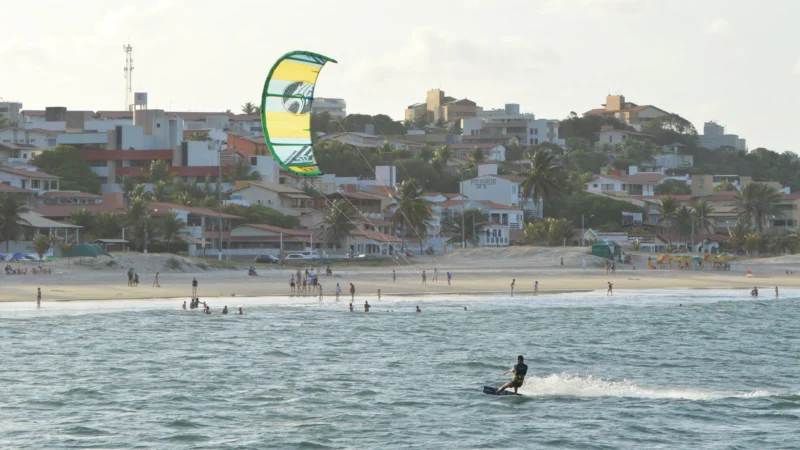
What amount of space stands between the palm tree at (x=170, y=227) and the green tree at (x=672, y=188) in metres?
57.1

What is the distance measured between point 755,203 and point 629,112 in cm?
8468

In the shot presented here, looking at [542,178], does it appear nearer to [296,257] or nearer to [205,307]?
[296,257]

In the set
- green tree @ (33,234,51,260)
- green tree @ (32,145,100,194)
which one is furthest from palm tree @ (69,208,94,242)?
green tree @ (32,145,100,194)

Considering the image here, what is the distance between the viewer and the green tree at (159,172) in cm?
8806

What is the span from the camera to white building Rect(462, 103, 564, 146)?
144 meters

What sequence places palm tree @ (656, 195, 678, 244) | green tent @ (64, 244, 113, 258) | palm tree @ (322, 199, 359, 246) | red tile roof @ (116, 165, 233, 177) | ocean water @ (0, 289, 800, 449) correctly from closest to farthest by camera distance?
ocean water @ (0, 289, 800, 449), green tent @ (64, 244, 113, 258), palm tree @ (322, 199, 359, 246), palm tree @ (656, 195, 678, 244), red tile roof @ (116, 165, 233, 177)

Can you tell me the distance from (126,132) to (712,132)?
97.9m

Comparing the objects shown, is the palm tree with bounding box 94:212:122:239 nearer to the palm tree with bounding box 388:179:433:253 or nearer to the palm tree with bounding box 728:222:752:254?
the palm tree with bounding box 388:179:433:253

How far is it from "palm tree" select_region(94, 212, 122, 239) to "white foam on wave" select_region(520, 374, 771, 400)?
42980mm

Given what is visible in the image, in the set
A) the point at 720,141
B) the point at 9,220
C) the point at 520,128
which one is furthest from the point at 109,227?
the point at 720,141

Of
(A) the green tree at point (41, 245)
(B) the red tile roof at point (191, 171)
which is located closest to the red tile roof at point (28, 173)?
(B) the red tile roof at point (191, 171)

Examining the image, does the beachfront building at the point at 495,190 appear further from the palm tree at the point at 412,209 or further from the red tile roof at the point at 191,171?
the red tile roof at the point at 191,171

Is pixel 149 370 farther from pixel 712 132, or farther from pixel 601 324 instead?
pixel 712 132

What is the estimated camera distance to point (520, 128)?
147 meters
